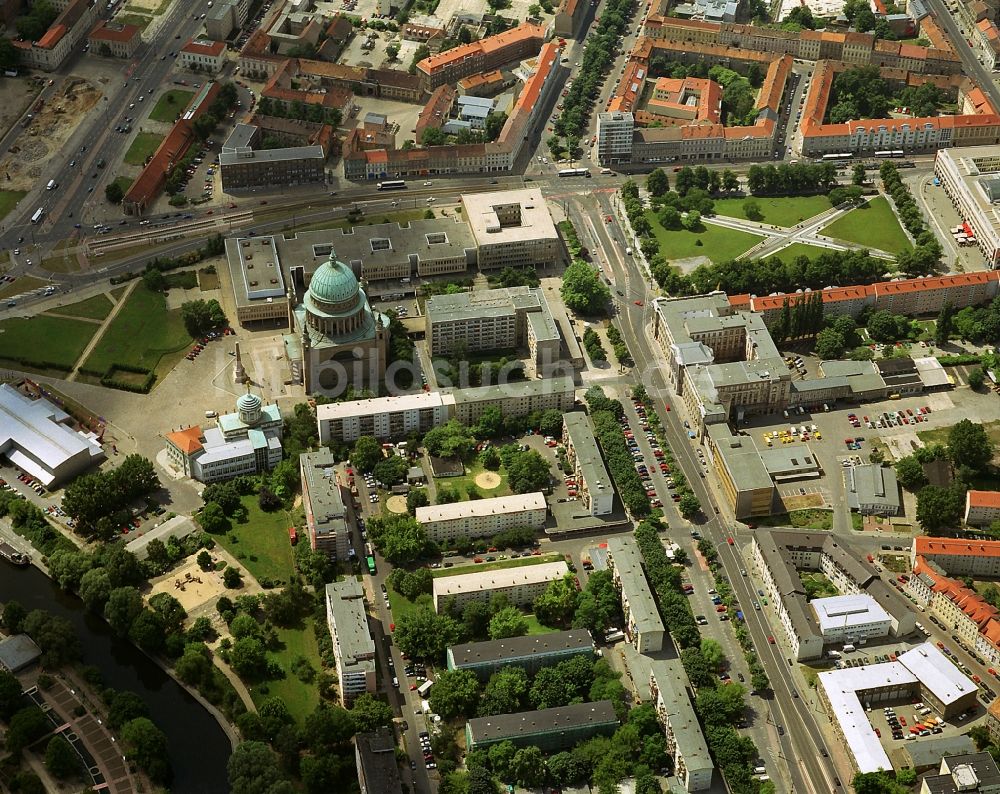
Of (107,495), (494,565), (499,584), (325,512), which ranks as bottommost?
(494,565)

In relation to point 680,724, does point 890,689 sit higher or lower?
lower

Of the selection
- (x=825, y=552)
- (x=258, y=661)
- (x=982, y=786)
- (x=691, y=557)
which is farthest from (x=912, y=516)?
(x=258, y=661)

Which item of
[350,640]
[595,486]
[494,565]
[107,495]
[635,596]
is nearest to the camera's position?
[350,640]

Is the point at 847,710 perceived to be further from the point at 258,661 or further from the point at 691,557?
the point at 258,661

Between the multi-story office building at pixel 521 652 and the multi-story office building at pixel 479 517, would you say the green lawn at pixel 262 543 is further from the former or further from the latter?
the multi-story office building at pixel 521 652

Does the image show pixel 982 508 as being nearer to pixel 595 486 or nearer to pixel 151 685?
pixel 595 486

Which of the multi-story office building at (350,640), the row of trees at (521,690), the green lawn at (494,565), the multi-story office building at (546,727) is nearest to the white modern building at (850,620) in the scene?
the row of trees at (521,690)

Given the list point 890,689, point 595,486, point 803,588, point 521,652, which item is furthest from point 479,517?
point 890,689
